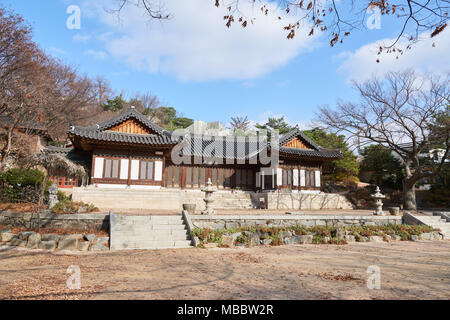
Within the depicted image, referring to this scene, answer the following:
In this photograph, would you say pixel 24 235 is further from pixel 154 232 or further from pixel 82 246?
pixel 154 232

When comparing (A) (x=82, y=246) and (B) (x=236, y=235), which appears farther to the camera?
(B) (x=236, y=235)

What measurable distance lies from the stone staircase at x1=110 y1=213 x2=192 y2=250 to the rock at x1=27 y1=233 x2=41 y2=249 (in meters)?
2.40

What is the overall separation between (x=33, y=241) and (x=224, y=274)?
7274 mm

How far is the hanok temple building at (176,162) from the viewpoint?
754 inches

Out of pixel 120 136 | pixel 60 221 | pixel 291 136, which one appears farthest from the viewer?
pixel 291 136

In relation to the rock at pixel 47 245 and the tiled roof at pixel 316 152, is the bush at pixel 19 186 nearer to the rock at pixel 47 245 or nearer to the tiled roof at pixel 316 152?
the rock at pixel 47 245

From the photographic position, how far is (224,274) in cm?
683

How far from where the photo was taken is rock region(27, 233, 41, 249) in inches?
381

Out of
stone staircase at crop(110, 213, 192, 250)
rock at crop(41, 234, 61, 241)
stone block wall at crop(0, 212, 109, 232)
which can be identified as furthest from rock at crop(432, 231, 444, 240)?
rock at crop(41, 234, 61, 241)

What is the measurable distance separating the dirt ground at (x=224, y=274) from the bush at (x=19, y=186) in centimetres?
379

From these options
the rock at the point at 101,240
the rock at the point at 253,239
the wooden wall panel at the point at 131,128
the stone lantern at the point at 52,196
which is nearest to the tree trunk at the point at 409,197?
the rock at the point at 253,239

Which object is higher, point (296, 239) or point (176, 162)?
point (176, 162)

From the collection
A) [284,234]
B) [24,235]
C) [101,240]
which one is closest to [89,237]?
[101,240]
